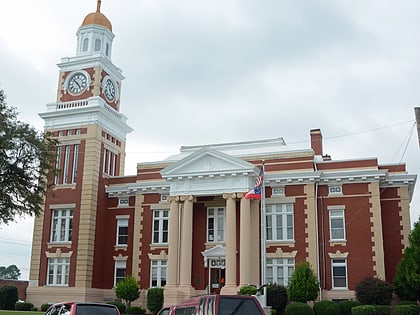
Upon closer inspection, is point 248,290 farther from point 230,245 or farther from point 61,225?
point 61,225

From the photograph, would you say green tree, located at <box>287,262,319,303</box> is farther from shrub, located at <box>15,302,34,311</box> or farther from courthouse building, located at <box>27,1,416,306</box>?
shrub, located at <box>15,302,34,311</box>

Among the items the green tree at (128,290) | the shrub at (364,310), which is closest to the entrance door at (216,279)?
the green tree at (128,290)

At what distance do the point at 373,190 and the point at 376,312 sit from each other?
29.1 feet

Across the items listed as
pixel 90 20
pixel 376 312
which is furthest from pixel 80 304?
pixel 90 20

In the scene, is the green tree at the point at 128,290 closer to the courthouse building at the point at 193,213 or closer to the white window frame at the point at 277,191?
the courthouse building at the point at 193,213

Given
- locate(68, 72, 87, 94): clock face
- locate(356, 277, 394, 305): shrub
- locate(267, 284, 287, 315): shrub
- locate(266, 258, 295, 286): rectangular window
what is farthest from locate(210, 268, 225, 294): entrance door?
locate(68, 72, 87, 94): clock face

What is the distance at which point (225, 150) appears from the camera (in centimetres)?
4194

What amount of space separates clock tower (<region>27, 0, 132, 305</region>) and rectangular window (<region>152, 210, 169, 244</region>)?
4.75m

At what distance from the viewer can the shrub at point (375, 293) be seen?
31.5m

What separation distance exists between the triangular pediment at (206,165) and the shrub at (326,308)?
9745 millimetres

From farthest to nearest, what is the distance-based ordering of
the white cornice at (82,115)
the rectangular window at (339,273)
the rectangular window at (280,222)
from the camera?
the white cornice at (82,115)
the rectangular window at (280,222)
the rectangular window at (339,273)

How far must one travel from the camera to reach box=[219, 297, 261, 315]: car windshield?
13.1 metres

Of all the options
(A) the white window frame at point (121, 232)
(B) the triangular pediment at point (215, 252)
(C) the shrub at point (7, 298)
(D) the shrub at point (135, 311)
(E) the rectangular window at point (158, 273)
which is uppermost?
(A) the white window frame at point (121, 232)

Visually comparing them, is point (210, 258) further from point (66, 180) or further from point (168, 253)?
point (66, 180)
